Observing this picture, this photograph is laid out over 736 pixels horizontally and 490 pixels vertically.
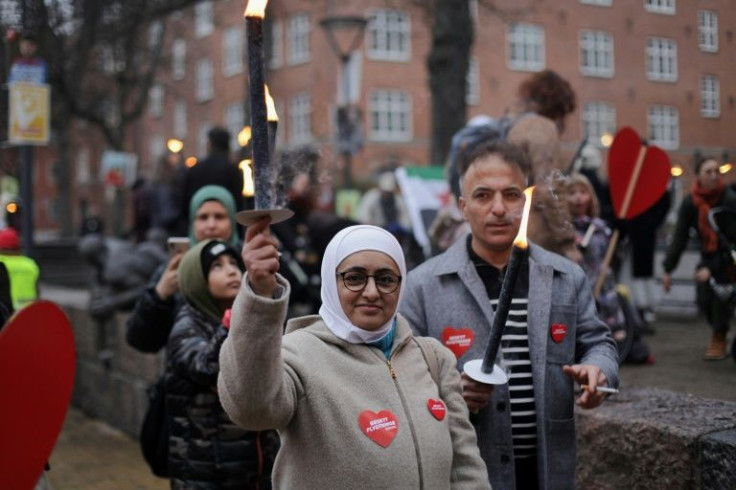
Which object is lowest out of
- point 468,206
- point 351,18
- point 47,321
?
point 47,321

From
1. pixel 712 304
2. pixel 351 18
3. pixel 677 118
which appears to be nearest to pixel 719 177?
pixel 712 304

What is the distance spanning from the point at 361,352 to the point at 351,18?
1139 cm

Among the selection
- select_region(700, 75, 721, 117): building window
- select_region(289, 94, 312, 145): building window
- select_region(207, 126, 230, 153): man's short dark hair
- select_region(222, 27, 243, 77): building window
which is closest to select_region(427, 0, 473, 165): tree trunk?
select_region(207, 126, 230, 153): man's short dark hair

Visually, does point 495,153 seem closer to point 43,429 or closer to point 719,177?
point 43,429

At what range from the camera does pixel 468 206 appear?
3.36 meters

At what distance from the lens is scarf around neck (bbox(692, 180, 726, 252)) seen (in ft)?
21.6

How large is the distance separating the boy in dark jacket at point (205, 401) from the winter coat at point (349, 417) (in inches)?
54.7

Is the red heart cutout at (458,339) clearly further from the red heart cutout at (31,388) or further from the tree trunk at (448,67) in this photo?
the tree trunk at (448,67)

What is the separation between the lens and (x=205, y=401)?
4.17 m

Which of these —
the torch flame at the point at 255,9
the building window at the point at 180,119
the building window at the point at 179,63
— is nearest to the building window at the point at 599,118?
the torch flame at the point at 255,9

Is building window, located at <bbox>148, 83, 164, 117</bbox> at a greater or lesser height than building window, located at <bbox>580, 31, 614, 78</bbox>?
greater

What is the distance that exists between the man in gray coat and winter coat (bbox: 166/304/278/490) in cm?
112

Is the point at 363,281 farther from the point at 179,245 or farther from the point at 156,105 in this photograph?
the point at 156,105

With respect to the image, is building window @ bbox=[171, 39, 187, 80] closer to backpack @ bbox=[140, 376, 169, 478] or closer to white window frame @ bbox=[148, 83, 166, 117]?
white window frame @ bbox=[148, 83, 166, 117]
